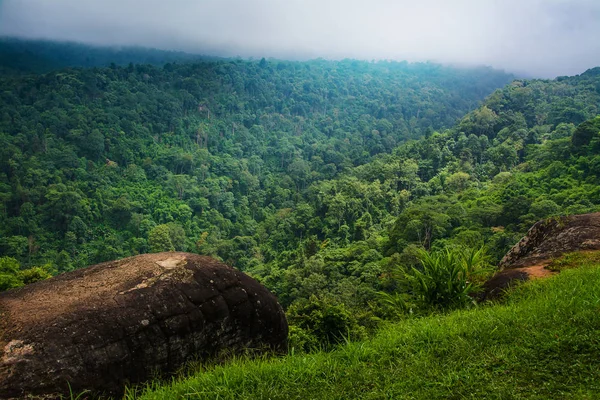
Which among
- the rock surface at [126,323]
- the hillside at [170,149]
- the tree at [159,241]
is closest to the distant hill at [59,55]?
the hillside at [170,149]

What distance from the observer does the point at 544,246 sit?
297 inches

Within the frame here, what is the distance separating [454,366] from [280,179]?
6820 cm

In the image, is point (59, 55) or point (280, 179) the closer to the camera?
point (280, 179)

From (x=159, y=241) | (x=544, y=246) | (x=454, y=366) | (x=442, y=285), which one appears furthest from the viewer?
(x=159, y=241)

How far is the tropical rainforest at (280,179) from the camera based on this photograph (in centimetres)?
2753

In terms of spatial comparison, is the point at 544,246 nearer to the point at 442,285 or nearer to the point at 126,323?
the point at 442,285

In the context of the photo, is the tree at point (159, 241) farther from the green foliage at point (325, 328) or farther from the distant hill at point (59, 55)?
the distant hill at point (59, 55)

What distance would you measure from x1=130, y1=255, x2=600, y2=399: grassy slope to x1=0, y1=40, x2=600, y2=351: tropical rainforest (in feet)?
4.45

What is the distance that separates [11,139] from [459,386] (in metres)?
65.7

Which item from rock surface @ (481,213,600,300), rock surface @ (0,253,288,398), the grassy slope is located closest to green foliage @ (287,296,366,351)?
rock surface @ (0,253,288,398)

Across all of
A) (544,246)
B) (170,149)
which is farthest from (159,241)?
(544,246)

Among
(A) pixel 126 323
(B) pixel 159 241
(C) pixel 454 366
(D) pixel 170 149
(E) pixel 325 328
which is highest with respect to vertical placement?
(C) pixel 454 366

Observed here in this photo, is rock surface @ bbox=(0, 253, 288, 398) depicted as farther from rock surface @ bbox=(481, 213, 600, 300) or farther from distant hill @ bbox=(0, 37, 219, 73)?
distant hill @ bbox=(0, 37, 219, 73)

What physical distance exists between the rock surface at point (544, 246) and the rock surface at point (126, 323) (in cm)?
306
